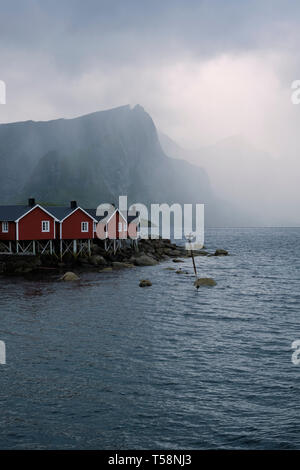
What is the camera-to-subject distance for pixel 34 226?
192 ft

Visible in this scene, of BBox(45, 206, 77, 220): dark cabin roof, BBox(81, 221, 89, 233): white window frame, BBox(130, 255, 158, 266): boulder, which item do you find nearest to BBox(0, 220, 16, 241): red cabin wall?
BBox(45, 206, 77, 220): dark cabin roof

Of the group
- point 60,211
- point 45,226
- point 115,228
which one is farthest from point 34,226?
point 115,228

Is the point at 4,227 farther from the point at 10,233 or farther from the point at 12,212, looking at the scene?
the point at 12,212

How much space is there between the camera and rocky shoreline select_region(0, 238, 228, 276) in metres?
54.7

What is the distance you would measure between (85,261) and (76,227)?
5.34m

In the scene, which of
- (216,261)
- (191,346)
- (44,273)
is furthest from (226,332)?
(216,261)

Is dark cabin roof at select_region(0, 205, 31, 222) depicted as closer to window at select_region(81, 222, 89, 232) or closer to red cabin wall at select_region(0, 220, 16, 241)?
red cabin wall at select_region(0, 220, 16, 241)

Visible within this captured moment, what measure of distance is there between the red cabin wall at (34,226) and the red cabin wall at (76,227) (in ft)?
9.02

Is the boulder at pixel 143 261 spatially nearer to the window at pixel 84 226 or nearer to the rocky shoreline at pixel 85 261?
the rocky shoreline at pixel 85 261

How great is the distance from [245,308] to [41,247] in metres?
36.4

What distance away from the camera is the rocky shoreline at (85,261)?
54656 millimetres

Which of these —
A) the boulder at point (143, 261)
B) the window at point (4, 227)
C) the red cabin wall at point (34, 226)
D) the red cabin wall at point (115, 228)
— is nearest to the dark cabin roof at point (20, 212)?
the window at point (4, 227)

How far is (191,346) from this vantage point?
24.5 meters

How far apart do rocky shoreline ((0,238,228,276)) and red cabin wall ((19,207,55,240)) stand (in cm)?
272
